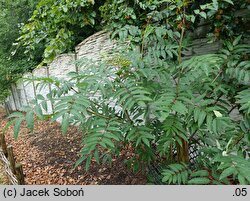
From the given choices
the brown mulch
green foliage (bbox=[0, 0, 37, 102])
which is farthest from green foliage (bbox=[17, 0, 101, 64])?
green foliage (bbox=[0, 0, 37, 102])

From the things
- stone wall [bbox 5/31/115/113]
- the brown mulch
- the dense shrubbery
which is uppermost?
the dense shrubbery

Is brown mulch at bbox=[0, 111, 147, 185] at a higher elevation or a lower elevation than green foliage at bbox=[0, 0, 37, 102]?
lower

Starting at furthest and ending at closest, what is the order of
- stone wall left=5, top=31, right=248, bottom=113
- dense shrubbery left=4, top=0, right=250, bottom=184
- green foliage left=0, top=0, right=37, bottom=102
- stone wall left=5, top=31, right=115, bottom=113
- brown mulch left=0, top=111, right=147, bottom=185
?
green foliage left=0, top=0, right=37, bottom=102 → stone wall left=5, top=31, right=115, bottom=113 → brown mulch left=0, top=111, right=147, bottom=185 → stone wall left=5, top=31, right=248, bottom=113 → dense shrubbery left=4, top=0, right=250, bottom=184

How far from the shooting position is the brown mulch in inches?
123

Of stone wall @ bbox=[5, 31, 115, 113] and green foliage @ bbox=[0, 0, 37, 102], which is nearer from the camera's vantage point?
stone wall @ bbox=[5, 31, 115, 113]

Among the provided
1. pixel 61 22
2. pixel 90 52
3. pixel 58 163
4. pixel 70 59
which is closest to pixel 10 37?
pixel 70 59

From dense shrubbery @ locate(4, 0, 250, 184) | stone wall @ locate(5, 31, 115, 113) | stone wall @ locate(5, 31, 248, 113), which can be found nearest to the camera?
dense shrubbery @ locate(4, 0, 250, 184)

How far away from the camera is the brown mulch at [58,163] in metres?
3.12

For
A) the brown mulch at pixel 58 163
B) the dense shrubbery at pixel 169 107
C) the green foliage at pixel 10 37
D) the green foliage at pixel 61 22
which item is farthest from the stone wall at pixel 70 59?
the brown mulch at pixel 58 163

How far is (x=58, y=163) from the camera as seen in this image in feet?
13.0

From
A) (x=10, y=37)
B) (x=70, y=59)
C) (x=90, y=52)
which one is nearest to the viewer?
(x=90, y=52)

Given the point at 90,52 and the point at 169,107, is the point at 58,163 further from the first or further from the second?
the point at 169,107

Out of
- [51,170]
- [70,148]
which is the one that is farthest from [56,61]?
[51,170]

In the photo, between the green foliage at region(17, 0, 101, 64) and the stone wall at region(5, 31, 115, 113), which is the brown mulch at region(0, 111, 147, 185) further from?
the green foliage at region(17, 0, 101, 64)
